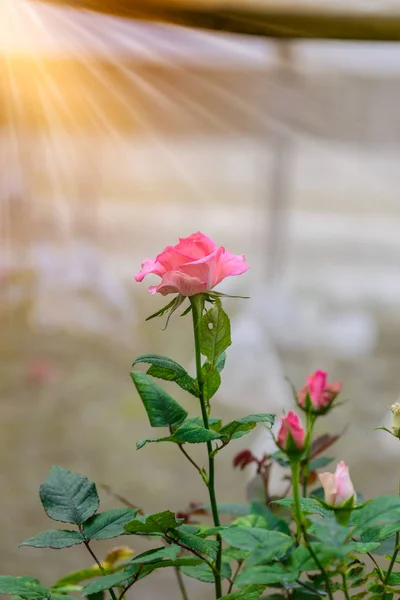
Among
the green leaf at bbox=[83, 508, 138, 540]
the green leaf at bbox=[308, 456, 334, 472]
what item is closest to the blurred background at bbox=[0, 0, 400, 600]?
the green leaf at bbox=[308, 456, 334, 472]

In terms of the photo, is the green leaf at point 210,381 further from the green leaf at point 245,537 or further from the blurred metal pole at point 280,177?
the blurred metal pole at point 280,177

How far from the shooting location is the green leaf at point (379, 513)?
241 mm

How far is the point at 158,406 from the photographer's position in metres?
0.32

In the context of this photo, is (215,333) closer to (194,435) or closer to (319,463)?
(194,435)

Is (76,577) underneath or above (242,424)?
underneath

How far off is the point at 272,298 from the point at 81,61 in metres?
0.76

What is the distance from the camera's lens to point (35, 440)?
4.68 feet

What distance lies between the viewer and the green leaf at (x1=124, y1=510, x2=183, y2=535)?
0.27 m

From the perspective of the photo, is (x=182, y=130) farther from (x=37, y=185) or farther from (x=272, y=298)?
(x=272, y=298)

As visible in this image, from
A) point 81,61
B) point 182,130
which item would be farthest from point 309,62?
point 81,61

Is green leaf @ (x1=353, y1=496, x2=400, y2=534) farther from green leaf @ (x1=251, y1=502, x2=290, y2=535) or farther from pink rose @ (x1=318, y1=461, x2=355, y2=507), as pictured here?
green leaf @ (x1=251, y1=502, x2=290, y2=535)

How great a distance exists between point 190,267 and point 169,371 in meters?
0.05

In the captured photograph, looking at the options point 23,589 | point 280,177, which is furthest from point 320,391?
point 280,177

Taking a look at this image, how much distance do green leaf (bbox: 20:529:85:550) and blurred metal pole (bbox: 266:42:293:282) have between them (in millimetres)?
936
